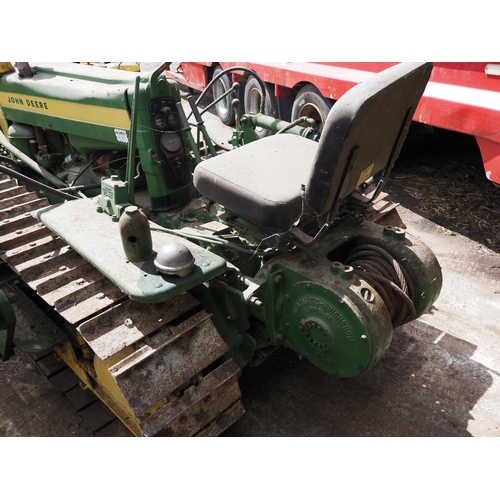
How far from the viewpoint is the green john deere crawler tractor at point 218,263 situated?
7.68ft

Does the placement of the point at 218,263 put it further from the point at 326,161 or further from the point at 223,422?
the point at 223,422

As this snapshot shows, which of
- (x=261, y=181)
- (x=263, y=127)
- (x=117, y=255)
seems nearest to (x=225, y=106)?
(x=263, y=127)

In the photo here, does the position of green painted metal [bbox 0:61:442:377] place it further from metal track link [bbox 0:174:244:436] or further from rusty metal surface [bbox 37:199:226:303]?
metal track link [bbox 0:174:244:436]

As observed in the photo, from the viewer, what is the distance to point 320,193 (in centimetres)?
225

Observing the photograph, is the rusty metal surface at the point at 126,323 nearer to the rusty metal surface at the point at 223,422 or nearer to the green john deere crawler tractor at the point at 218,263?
the green john deere crawler tractor at the point at 218,263

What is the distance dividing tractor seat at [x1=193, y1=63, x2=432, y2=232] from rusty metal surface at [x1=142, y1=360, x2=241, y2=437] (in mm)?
857

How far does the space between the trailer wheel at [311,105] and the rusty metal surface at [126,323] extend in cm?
416

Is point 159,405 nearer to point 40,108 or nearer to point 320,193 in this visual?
point 320,193

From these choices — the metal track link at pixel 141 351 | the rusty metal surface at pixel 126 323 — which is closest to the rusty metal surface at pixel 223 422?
Result: the metal track link at pixel 141 351

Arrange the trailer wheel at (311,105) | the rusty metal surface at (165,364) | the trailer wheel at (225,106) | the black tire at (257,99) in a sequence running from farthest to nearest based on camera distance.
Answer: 1. the trailer wheel at (225,106)
2. the black tire at (257,99)
3. the trailer wheel at (311,105)
4. the rusty metal surface at (165,364)

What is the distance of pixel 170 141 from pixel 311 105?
11.7 ft

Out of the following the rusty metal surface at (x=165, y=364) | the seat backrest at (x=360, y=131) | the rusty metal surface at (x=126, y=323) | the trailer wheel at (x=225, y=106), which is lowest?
the trailer wheel at (x=225, y=106)

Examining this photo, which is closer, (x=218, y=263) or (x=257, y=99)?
(x=218, y=263)

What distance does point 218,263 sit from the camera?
2535 millimetres
